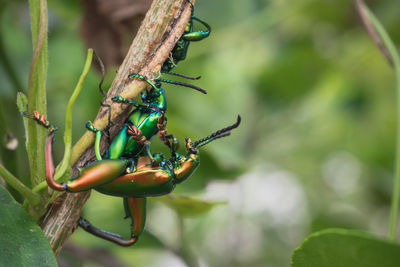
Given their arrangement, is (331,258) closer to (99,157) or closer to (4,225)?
(99,157)

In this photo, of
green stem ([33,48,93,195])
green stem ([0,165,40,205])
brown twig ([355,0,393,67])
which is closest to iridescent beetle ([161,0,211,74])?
green stem ([33,48,93,195])

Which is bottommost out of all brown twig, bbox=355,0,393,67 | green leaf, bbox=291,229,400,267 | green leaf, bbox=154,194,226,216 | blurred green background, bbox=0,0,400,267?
blurred green background, bbox=0,0,400,267

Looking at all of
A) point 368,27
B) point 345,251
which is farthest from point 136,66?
point 368,27

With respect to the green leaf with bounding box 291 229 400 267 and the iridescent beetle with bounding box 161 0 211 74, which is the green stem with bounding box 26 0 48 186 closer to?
the iridescent beetle with bounding box 161 0 211 74

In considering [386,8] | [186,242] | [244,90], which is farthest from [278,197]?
[186,242]

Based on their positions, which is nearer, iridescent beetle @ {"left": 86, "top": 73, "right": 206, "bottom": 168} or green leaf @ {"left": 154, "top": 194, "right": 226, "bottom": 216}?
iridescent beetle @ {"left": 86, "top": 73, "right": 206, "bottom": 168}

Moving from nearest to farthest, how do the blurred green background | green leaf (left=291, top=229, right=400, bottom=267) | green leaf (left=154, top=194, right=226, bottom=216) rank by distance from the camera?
1. green leaf (left=291, top=229, right=400, bottom=267)
2. green leaf (left=154, top=194, right=226, bottom=216)
3. the blurred green background
